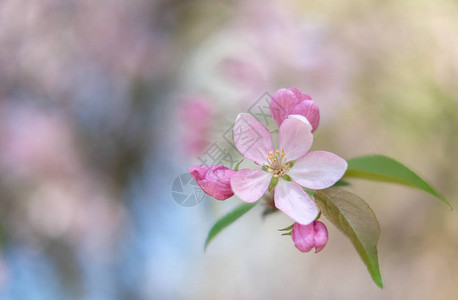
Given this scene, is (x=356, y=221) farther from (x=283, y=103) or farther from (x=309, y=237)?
(x=283, y=103)

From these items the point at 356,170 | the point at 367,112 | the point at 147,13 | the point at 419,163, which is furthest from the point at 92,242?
the point at 356,170

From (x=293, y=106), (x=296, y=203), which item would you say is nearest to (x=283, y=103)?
(x=293, y=106)

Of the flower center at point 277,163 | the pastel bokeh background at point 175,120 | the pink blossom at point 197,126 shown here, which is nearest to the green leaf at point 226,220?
the flower center at point 277,163

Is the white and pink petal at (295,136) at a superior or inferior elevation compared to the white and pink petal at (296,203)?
superior

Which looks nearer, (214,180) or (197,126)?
(214,180)

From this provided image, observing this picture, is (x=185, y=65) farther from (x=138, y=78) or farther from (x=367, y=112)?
(x=367, y=112)

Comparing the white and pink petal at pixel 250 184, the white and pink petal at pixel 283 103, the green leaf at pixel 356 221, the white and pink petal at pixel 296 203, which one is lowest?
the green leaf at pixel 356 221

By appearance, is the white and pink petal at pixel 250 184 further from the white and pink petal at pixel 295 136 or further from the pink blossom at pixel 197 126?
the pink blossom at pixel 197 126

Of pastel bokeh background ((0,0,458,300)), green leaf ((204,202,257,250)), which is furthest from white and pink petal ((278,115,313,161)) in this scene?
pastel bokeh background ((0,0,458,300))
